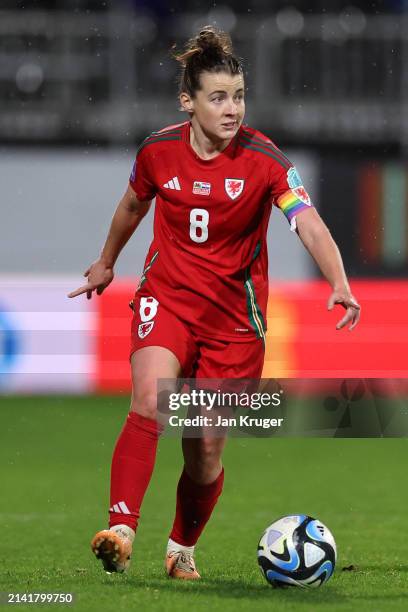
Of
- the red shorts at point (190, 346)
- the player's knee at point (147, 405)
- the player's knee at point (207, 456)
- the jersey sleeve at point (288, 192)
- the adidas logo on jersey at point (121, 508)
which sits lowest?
the adidas logo on jersey at point (121, 508)

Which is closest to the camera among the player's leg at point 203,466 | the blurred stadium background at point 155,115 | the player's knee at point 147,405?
the player's knee at point 147,405

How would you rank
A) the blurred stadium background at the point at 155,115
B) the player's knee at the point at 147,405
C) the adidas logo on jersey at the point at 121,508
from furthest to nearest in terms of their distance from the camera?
the blurred stadium background at the point at 155,115
the player's knee at the point at 147,405
the adidas logo on jersey at the point at 121,508

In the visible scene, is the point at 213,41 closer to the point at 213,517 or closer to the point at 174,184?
the point at 174,184

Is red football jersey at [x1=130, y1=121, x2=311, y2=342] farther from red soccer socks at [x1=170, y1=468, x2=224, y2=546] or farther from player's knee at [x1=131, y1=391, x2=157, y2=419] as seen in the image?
red soccer socks at [x1=170, y1=468, x2=224, y2=546]

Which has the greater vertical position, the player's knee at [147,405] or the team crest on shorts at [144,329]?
the team crest on shorts at [144,329]

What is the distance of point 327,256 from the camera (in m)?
4.79

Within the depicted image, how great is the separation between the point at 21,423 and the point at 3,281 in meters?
2.16

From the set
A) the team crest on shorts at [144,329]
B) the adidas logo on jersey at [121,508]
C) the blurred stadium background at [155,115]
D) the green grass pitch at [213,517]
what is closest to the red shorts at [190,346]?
the team crest on shorts at [144,329]

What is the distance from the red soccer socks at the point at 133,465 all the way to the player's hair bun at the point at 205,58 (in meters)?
1.24

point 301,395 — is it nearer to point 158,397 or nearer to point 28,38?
point 158,397

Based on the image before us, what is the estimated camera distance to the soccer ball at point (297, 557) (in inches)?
194

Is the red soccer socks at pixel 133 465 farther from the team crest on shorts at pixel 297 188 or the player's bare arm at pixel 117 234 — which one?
the team crest on shorts at pixel 297 188

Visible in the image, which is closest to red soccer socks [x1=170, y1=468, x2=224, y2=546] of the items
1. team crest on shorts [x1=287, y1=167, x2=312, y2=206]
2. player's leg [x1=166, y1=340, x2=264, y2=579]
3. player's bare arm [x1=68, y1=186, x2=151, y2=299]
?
player's leg [x1=166, y1=340, x2=264, y2=579]

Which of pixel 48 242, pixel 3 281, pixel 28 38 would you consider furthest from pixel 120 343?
pixel 28 38
